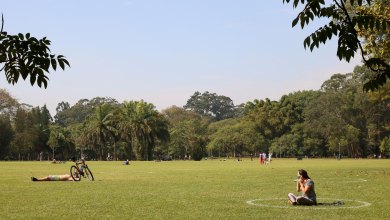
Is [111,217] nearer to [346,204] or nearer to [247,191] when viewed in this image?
[346,204]

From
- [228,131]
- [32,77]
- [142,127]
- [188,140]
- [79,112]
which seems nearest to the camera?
[32,77]

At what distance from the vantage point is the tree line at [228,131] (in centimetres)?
10244

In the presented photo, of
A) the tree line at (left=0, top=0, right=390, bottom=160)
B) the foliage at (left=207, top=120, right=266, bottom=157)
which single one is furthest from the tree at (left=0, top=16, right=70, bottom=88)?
the foliage at (left=207, top=120, right=266, bottom=157)

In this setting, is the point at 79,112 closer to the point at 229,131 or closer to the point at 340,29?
the point at 229,131

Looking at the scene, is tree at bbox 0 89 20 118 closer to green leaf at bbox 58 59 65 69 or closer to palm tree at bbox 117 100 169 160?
palm tree at bbox 117 100 169 160

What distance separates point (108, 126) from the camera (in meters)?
104

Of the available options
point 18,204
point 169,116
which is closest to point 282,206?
point 18,204

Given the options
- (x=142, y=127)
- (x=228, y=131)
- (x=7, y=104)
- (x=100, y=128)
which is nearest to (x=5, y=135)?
(x=7, y=104)

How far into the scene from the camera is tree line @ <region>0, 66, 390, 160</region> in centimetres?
10244

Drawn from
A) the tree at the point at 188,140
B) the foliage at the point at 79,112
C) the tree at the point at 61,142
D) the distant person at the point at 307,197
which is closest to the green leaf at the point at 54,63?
the distant person at the point at 307,197

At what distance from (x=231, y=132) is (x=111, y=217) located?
112 metres

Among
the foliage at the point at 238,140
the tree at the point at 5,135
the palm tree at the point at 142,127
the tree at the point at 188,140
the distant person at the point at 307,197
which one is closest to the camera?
the distant person at the point at 307,197

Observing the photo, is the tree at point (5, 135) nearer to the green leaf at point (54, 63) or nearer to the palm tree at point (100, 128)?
the palm tree at point (100, 128)

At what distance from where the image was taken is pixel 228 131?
409 feet
